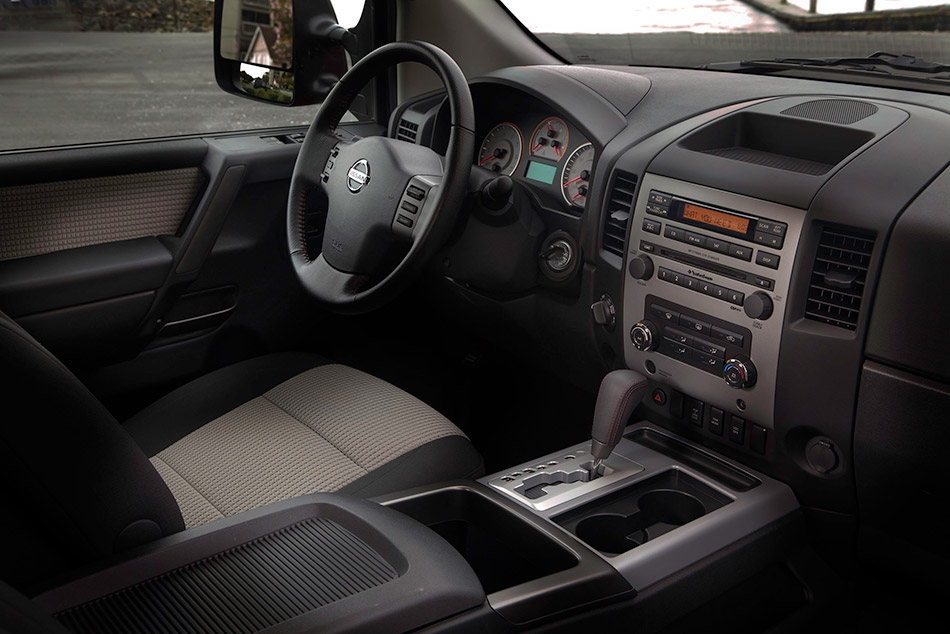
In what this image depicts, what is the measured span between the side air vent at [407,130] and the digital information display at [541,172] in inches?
13.1

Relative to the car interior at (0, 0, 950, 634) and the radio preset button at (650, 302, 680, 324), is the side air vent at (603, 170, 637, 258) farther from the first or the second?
the radio preset button at (650, 302, 680, 324)

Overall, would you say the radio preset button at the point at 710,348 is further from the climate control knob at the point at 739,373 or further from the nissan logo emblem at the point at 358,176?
the nissan logo emblem at the point at 358,176

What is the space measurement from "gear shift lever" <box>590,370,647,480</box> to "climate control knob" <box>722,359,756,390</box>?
0.52 feet

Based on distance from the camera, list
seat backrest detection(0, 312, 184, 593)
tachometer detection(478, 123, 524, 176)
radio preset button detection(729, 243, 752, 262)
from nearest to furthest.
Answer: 1. seat backrest detection(0, 312, 184, 593)
2. radio preset button detection(729, 243, 752, 262)
3. tachometer detection(478, 123, 524, 176)

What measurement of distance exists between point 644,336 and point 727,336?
0.18 meters

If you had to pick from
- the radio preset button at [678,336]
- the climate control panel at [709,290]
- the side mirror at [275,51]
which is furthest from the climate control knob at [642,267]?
the side mirror at [275,51]

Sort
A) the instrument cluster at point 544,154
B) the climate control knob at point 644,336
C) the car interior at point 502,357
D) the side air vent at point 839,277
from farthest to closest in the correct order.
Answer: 1. the instrument cluster at point 544,154
2. the climate control knob at point 644,336
3. the side air vent at point 839,277
4. the car interior at point 502,357

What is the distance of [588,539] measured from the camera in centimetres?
144

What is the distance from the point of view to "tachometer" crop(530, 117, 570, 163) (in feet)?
6.05

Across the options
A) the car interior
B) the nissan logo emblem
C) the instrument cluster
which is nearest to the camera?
the car interior

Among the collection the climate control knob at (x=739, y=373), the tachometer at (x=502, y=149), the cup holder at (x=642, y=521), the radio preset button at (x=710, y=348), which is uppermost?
the tachometer at (x=502, y=149)

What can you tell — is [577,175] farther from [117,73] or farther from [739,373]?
[117,73]

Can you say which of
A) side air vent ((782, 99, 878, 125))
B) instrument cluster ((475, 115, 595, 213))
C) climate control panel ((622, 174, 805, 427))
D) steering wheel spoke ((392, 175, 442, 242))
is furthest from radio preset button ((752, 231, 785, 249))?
steering wheel spoke ((392, 175, 442, 242))

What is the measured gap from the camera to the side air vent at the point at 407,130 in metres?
2.09
